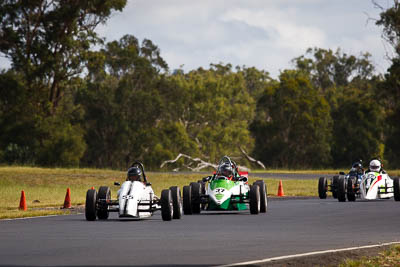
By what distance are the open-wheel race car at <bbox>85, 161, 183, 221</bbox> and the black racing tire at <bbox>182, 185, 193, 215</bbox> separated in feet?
6.53

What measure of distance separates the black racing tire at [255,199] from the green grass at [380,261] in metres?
10.7

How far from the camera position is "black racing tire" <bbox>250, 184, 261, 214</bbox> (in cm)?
2597

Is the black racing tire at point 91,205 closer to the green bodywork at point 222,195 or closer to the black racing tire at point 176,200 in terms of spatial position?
the black racing tire at point 176,200

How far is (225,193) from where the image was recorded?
86.3 ft

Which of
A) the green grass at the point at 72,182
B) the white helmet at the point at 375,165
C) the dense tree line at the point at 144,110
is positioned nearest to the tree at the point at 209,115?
the dense tree line at the point at 144,110

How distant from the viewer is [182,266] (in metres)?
13.3

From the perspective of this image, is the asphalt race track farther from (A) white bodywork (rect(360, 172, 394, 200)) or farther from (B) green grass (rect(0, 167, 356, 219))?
(B) green grass (rect(0, 167, 356, 219))

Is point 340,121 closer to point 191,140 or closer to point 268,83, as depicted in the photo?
point 191,140

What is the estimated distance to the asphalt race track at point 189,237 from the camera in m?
14.6

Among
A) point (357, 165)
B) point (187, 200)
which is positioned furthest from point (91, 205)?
point (357, 165)

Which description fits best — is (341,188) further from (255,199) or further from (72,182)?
(72,182)

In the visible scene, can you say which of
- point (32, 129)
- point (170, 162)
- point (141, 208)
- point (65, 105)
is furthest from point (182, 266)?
point (65, 105)

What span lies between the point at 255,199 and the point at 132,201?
4541 mm

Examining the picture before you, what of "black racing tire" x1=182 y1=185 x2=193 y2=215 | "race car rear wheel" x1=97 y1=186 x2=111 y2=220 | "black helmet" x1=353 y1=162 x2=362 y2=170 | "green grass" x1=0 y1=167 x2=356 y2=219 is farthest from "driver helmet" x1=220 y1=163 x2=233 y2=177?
"green grass" x1=0 y1=167 x2=356 y2=219
